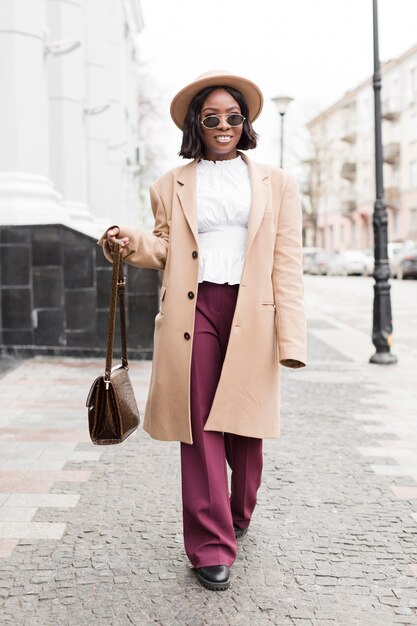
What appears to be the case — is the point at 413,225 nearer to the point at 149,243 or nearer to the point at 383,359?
the point at 383,359

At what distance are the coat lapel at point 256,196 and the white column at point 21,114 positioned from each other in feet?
21.6

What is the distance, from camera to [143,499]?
4.33 m

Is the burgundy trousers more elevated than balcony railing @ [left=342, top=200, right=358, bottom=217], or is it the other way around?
balcony railing @ [left=342, top=200, right=358, bottom=217]

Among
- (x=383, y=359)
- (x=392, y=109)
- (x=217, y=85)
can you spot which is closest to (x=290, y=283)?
(x=217, y=85)

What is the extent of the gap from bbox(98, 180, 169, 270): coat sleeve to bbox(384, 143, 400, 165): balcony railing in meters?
54.3

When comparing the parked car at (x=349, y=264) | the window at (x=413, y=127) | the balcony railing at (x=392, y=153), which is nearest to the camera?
the parked car at (x=349, y=264)

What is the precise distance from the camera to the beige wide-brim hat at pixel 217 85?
342 cm

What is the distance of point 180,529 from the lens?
386 centimetres

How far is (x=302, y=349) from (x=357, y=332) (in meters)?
10.8

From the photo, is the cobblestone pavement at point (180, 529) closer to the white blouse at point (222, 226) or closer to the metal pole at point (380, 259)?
the white blouse at point (222, 226)

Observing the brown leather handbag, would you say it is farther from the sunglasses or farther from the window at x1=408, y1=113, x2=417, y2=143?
the window at x1=408, y1=113, x2=417, y2=143

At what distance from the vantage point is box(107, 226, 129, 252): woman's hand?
3266 millimetres

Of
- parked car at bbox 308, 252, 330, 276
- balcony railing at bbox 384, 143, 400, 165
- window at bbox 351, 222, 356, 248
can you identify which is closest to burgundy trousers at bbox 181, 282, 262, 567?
parked car at bbox 308, 252, 330, 276

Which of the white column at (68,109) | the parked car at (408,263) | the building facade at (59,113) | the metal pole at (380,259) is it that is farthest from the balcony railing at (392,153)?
the metal pole at (380,259)
